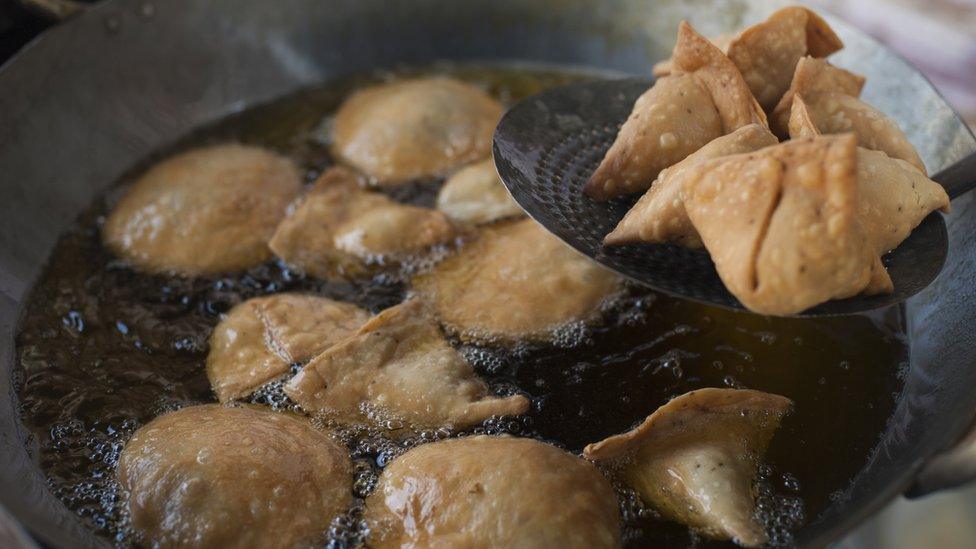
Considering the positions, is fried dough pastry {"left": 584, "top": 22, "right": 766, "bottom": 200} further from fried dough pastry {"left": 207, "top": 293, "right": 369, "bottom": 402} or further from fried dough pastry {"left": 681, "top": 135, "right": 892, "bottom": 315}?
fried dough pastry {"left": 207, "top": 293, "right": 369, "bottom": 402}

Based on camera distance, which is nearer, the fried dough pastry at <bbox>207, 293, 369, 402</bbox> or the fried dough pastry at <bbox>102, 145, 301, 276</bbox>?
the fried dough pastry at <bbox>207, 293, 369, 402</bbox>

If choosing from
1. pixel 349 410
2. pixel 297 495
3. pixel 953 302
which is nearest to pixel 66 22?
pixel 349 410

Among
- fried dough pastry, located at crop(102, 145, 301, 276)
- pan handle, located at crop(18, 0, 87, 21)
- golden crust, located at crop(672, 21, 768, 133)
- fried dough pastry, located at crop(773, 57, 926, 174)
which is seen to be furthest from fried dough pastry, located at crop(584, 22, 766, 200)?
pan handle, located at crop(18, 0, 87, 21)

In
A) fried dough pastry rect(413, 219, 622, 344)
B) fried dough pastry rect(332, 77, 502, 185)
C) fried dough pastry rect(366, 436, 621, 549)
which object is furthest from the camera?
fried dough pastry rect(332, 77, 502, 185)

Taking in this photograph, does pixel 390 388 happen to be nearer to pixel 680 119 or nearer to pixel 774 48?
pixel 680 119

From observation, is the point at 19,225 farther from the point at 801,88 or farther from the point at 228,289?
the point at 801,88

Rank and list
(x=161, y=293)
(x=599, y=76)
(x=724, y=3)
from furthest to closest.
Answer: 1. (x=599, y=76)
2. (x=724, y=3)
3. (x=161, y=293)

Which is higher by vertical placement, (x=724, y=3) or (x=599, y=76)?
(x=724, y=3)

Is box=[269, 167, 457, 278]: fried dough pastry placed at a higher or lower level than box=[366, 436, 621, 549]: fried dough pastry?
lower
